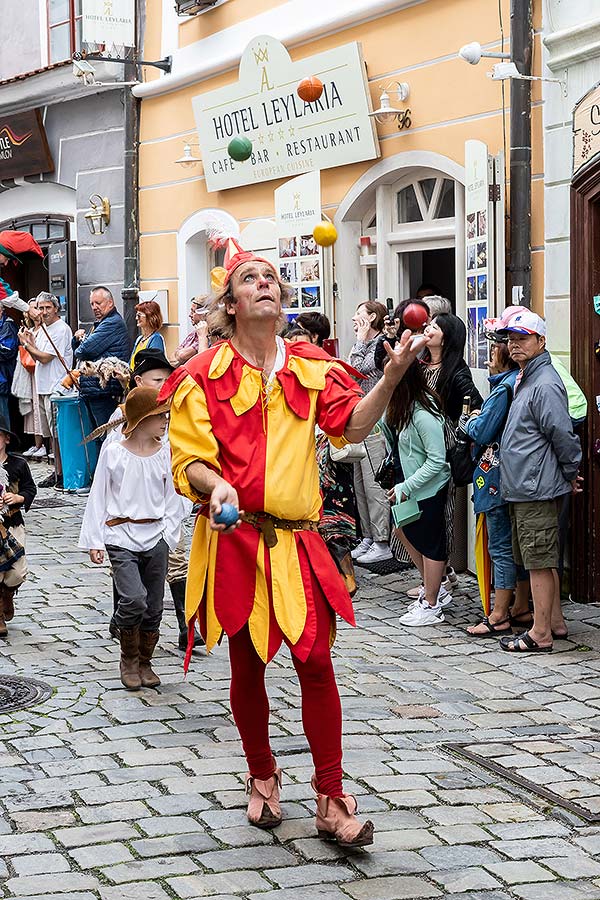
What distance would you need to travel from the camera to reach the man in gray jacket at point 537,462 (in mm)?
7359

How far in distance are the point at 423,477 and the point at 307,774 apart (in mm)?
2974

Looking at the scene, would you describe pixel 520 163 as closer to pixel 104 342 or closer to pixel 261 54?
pixel 261 54

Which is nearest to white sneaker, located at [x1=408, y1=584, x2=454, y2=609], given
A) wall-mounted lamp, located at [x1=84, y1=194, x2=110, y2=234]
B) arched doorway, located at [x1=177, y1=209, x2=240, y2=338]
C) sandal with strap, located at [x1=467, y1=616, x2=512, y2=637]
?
sandal with strap, located at [x1=467, y1=616, x2=512, y2=637]

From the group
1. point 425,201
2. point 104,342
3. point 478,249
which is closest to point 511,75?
point 478,249

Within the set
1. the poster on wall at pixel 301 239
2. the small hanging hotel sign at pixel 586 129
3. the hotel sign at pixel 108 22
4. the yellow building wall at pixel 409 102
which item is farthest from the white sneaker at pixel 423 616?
the hotel sign at pixel 108 22

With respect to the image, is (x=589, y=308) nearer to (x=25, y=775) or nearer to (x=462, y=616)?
(x=462, y=616)

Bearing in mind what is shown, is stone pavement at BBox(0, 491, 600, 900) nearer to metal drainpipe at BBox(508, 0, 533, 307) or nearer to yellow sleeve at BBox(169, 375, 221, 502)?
yellow sleeve at BBox(169, 375, 221, 502)

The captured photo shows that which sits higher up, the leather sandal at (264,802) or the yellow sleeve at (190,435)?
the yellow sleeve at (190,435)

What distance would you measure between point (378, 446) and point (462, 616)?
5.60ft

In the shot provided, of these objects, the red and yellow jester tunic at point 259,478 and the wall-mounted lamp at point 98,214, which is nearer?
the red and yellow jester tunic at point 259,478

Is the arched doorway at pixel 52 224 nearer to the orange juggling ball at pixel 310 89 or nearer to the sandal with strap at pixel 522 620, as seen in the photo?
the orange juggling ball at pixel 310 89

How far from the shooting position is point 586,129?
8.30 meters

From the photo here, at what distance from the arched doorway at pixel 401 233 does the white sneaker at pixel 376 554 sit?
1.76 metres

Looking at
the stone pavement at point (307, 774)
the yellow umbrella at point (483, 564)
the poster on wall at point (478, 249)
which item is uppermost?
the poster on wall at point (478, 249)
